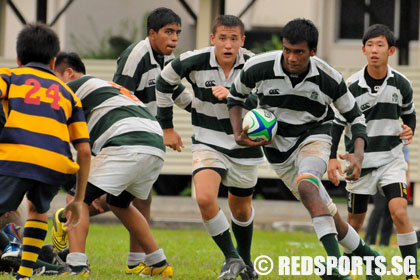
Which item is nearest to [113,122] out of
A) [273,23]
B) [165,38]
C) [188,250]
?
[165,38]

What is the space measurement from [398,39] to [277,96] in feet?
44.6

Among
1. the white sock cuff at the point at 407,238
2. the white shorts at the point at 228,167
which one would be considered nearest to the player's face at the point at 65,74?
the white shorts at the point at 228,167

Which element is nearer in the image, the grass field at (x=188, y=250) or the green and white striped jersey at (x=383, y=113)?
the grass field at (x=188, y=250)

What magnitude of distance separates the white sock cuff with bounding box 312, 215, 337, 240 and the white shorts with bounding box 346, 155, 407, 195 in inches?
74.4

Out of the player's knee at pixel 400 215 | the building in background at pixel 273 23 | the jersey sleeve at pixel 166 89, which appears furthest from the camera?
the building in background at pixel 273 23

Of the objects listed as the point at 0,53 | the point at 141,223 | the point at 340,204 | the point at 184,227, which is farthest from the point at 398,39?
the point at 141,223

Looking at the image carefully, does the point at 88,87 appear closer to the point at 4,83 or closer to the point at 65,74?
the point at 65,74

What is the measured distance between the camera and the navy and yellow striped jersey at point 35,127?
6078 mm

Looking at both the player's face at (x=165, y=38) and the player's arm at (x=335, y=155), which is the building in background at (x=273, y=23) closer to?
Answer: the player's face at (x=165, y=38)

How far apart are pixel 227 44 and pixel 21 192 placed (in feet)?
8.65

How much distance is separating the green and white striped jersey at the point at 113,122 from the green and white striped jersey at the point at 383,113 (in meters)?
1.96

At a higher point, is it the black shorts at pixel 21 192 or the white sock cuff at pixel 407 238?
the black shorts at pixel 21 192

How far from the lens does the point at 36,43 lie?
628 cm

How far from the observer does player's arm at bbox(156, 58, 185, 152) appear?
8.26m
